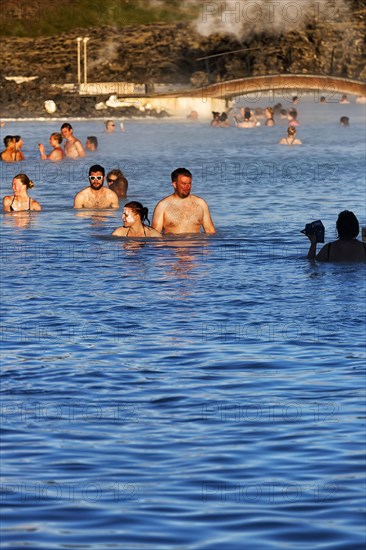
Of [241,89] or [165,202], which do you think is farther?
[241,89]

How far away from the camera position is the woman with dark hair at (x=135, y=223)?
20.5 meters

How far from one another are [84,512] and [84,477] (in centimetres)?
69

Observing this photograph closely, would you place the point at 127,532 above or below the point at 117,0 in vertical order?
below

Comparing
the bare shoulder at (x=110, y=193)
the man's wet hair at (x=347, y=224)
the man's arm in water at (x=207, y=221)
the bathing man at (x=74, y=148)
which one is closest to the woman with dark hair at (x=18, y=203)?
the bare shoulder at (x=110, y=193)

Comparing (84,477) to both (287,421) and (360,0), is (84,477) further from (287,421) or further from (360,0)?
(360,0)

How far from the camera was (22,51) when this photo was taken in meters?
118

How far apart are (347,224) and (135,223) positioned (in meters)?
4.73

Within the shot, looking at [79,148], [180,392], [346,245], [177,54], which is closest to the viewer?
[180,392]

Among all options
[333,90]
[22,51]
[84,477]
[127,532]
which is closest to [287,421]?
[84,477]

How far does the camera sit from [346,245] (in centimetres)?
1820

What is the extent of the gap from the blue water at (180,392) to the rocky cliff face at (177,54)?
87197mm

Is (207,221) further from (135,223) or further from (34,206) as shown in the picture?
(34,206)

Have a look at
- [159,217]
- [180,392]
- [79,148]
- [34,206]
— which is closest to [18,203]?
[34,206]

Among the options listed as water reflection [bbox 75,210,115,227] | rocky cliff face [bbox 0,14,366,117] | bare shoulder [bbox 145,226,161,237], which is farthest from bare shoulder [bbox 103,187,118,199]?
rocky cliff face [bbox 0,14,366,117]
